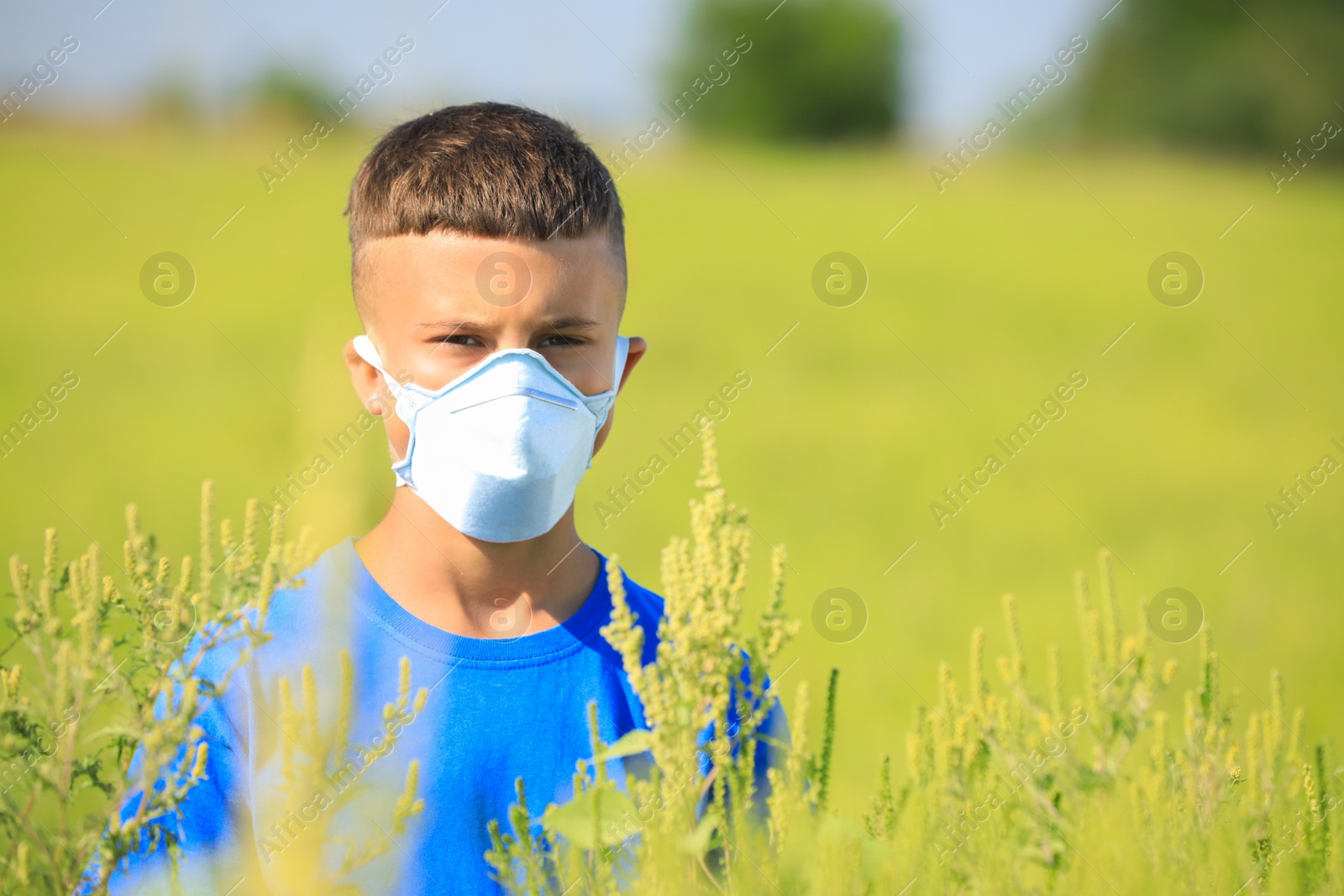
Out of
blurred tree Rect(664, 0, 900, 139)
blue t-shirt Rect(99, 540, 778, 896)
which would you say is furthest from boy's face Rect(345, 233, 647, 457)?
blurred tree Rect(664, 0, 900, 139)

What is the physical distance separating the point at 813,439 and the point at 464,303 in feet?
42.9

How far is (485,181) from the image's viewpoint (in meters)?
2.93

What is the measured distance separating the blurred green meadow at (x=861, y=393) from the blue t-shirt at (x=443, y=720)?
454 millimetres

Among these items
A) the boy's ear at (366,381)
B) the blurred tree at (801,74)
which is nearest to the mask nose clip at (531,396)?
the boy's ear at (366,381)

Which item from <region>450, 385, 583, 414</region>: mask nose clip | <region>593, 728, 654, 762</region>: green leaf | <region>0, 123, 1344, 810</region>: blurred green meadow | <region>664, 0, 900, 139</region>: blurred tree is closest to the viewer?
<region>593, 728, 654, 762</region>: green leaf

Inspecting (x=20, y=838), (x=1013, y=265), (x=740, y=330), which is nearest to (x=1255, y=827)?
(x=20, y=838)

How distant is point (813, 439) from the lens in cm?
1552

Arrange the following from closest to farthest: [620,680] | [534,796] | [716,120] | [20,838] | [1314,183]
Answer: [20,838]
[534,796]
[620,680]
[1314,183]
[716,120]

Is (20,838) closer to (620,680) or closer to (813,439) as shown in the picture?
(620,680)

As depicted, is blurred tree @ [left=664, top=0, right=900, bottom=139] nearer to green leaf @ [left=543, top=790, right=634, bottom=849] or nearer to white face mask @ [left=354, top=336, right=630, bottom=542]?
white face mask @ [left=354, top=336, right=630, bottom=542]

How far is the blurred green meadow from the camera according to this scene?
890 cm

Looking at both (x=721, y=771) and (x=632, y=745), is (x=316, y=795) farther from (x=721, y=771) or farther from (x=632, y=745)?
(x=721, y=771)

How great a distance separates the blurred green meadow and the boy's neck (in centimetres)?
52

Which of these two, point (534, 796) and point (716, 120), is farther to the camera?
point (716, 120)
